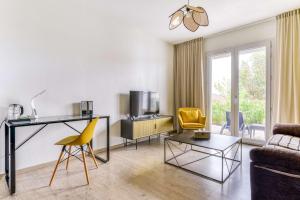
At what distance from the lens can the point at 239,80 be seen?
409cm

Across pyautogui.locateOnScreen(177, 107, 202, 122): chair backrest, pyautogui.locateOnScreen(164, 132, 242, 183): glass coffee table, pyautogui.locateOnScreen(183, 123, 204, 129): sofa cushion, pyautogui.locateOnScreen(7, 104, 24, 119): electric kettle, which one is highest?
pyautogui.locateOnScreen(7, 104, 24, 119): electric kettle

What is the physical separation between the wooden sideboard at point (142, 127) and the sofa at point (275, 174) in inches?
93.6

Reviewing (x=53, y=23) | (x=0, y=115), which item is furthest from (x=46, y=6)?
(x=0, y=115)

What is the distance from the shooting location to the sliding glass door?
149 inches

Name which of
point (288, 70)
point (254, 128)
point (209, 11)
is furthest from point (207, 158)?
point (209, 11)

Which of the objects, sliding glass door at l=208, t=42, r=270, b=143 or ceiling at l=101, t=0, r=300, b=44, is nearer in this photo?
ceiling at l=101, t=0, r=300, b=44

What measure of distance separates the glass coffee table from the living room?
29 millimetres

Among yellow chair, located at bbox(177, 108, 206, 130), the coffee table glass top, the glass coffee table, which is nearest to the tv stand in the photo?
yellow chair, located at bbox(177, 108, 206, 130)

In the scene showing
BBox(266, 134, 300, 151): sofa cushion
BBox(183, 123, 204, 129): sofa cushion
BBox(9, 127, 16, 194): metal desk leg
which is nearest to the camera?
BBox(9, 127, 16, 194): metal desk leg

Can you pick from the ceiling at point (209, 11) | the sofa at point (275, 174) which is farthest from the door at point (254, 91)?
the sofa at point (275, 174)

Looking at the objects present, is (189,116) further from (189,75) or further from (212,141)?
(212,141)

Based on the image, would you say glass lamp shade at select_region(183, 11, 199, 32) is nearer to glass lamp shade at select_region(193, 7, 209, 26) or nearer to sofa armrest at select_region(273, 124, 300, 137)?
glass lamp shade at select_region(193, 7, 209, 26)

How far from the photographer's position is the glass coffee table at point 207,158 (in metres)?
2.45

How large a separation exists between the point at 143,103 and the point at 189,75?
159 cm
